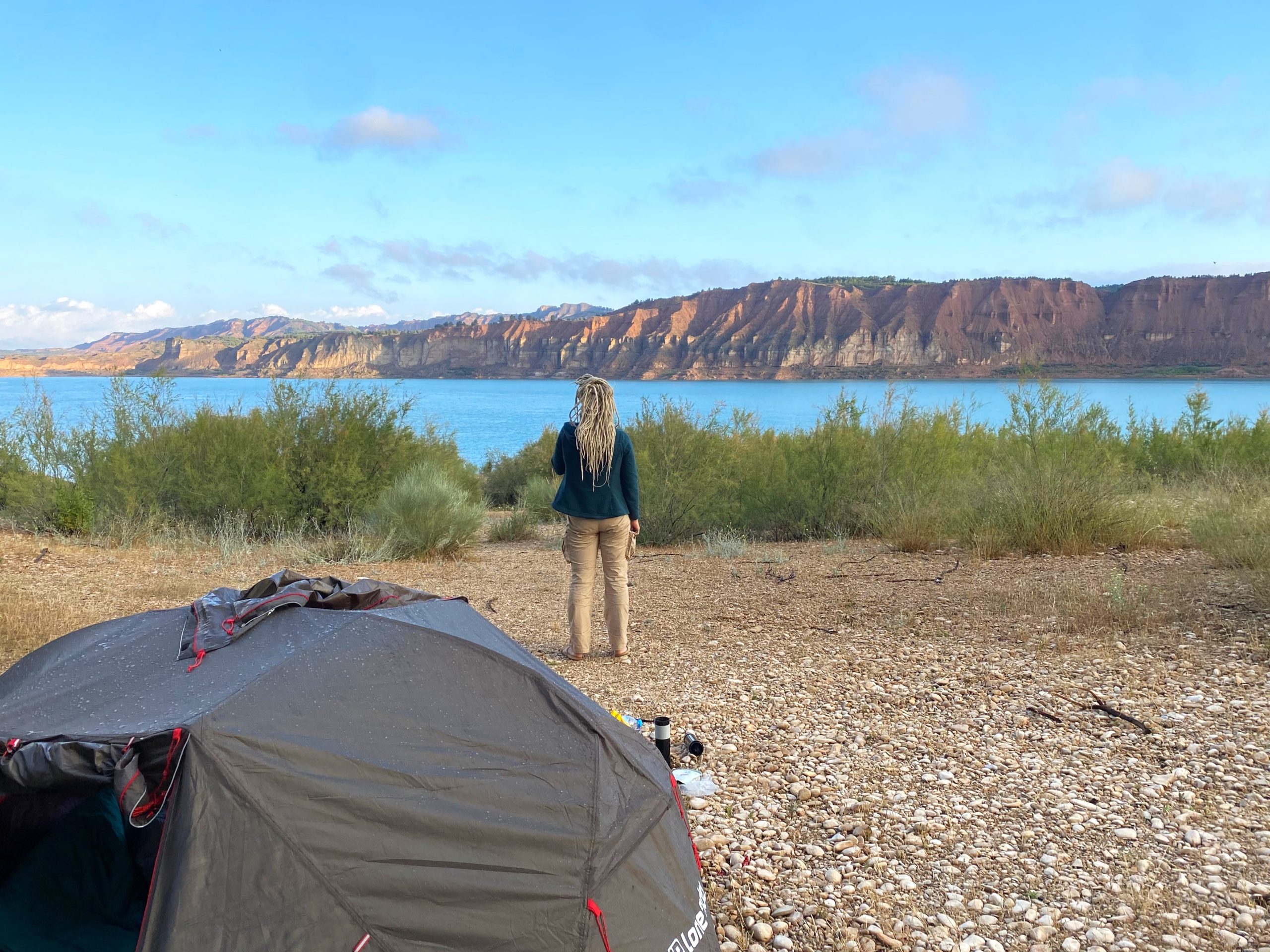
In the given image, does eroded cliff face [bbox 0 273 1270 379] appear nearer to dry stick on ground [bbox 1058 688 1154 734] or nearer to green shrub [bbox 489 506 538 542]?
green shrub [bbox 489 506 538 542]

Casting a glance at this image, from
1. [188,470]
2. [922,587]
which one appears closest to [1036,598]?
[922,587]

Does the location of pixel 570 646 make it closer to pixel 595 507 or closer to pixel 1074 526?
pixel 595 507

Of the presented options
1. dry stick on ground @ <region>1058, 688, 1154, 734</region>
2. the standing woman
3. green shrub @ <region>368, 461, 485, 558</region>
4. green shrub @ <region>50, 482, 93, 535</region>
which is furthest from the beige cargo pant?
green shrub @ <region>50, 482, 93, 535</region>

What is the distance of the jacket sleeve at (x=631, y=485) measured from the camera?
6500 mm

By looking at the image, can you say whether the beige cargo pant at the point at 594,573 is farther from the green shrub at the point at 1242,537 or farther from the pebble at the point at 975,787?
the green shrub at the point at 1242,537

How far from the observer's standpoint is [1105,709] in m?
5.23

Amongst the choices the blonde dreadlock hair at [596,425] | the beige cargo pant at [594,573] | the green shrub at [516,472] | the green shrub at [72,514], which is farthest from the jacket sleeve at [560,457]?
the green shrub at [516,472]

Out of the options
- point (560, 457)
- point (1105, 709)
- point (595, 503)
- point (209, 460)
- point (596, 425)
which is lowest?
point (1105, 709)

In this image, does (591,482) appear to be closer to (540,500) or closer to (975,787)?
(975,787)

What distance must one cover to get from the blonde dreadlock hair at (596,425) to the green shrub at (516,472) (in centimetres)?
1514

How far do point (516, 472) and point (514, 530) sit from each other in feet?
27.0

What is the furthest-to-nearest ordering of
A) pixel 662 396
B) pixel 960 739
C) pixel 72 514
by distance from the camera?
pixel 662 396 < pixel 72 514 < pixel 960 739

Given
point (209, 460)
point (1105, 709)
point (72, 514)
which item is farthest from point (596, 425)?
point (72, 514)

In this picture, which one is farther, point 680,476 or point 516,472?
point 516,472
